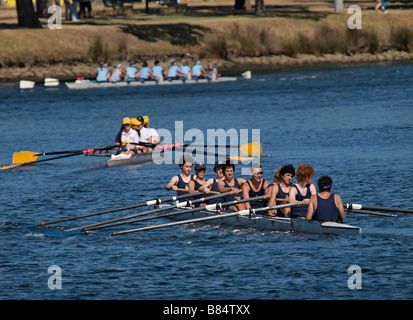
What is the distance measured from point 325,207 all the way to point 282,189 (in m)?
1.28

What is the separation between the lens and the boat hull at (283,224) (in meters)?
17.2

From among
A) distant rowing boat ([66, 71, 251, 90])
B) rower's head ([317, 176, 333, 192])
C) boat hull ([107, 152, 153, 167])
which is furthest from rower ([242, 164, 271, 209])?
distant rowing boat ([66, 71, 251, 90])

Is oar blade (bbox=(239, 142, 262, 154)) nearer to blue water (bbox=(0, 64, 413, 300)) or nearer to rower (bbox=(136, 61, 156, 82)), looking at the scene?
blue water (bbox=(0, 64, 413, 300))

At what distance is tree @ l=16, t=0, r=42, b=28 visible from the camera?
63.6 metres

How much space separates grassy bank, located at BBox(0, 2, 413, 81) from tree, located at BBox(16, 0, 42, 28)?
45.4 inches

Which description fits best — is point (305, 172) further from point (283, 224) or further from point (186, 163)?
point (186, 163)

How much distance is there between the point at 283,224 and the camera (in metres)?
18.0

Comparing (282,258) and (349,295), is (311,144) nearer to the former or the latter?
(282,258)

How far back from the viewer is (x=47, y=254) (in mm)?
17531

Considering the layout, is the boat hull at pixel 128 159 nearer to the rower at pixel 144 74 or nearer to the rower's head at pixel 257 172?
the rower's head at pixel 257 172

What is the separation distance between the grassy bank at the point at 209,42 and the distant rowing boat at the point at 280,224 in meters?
44.5
